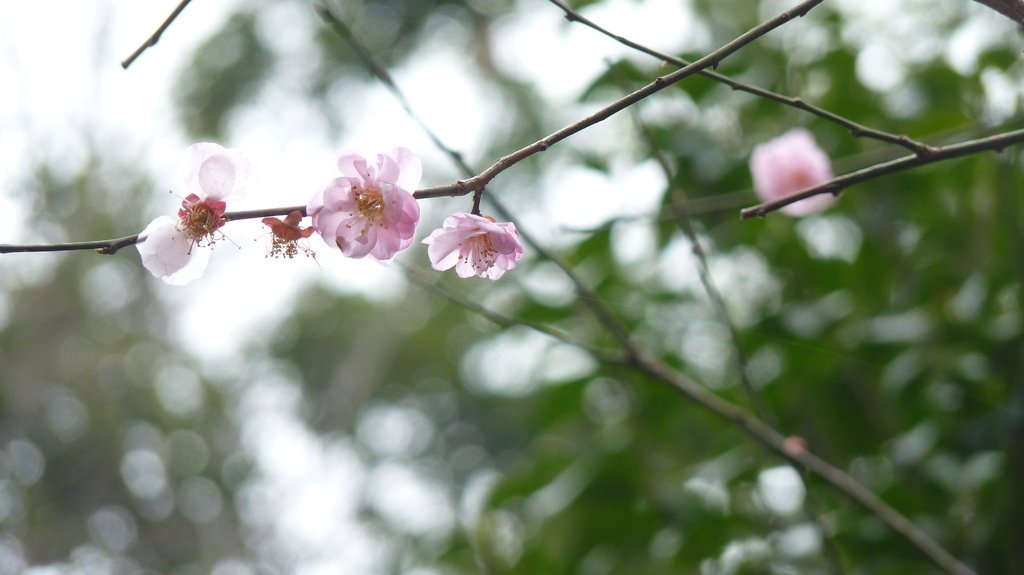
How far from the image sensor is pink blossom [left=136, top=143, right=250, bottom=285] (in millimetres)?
517

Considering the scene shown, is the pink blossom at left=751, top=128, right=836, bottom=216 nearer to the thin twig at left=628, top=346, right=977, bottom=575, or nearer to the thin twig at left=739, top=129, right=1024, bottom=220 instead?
the thin twig at left=628, top=346, right=977, bottom=575

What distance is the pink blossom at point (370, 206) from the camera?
0.48m

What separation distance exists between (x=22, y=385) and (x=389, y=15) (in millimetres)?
2783

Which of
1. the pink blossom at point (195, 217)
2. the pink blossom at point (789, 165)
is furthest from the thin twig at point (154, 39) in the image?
the pink blossom at point (789, 165)

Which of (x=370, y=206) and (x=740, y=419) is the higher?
(x=370, y=206)

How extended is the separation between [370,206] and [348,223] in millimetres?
17

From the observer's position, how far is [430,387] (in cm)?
589

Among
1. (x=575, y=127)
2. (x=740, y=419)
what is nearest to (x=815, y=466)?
(x=740, y=419)

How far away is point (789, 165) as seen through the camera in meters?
1.18

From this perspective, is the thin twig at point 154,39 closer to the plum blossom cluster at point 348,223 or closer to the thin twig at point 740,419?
the plum blossom cluster at point 348,223

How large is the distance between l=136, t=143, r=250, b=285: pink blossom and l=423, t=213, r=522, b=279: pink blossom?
0.40 ft

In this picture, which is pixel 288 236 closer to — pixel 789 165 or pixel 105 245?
pixel 105 245

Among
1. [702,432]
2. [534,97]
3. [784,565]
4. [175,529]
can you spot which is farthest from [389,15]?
[784,565]

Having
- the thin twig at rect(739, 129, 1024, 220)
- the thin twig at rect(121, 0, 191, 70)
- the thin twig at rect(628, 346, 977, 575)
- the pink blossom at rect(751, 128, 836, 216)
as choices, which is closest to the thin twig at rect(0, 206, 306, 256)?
the thin twig at rect(121, 0, 191, 70)
